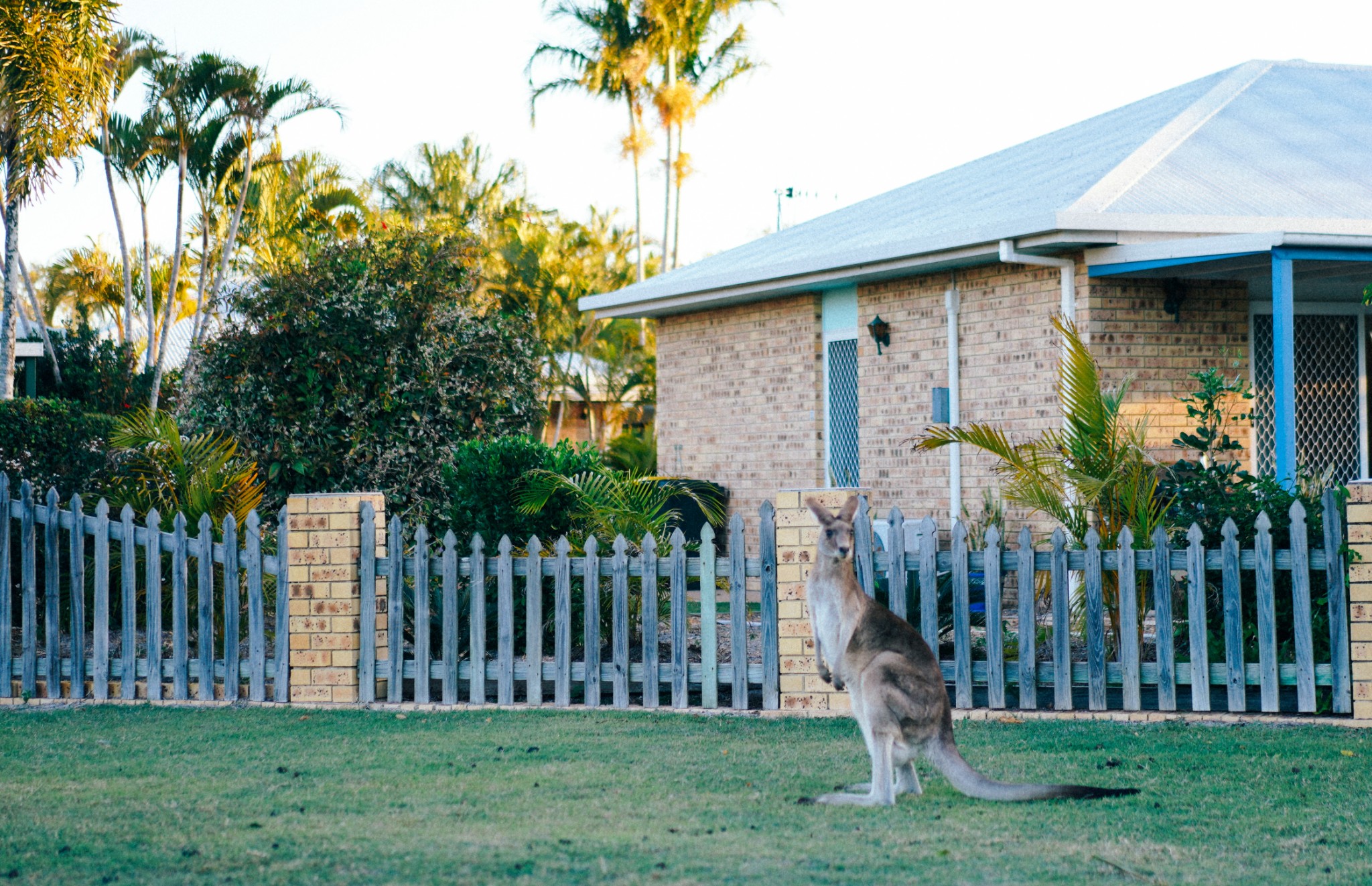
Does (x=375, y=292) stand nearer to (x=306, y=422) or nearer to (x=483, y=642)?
(x=306, y=422)

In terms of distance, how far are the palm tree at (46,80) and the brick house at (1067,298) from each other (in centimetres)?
675

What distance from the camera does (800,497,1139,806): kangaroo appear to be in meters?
5.39

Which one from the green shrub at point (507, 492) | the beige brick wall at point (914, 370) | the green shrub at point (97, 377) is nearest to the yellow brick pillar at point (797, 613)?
the green shrub at point (507, 492)

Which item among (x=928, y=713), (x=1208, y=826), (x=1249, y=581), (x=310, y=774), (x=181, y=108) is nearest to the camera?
(x=1208, y=826)

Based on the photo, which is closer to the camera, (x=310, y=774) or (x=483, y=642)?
(x=310, y=774)

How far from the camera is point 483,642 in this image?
809cm

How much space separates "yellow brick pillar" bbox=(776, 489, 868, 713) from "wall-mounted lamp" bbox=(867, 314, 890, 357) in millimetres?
6196

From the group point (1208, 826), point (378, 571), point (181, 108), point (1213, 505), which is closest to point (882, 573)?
point (1213, 505)

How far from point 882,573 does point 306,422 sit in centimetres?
524

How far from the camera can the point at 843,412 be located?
14.6 meters

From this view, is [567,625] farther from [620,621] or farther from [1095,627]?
[1095,627]

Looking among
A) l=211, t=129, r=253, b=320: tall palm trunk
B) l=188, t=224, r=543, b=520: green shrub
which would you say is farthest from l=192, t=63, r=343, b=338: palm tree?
l=188, t=224, r=543, b=520: green shrub

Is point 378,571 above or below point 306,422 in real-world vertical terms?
below

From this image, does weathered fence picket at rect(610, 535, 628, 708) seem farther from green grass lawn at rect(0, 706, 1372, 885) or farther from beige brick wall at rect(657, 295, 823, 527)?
beige brick wall at rect(657, 295, 823, 527)
